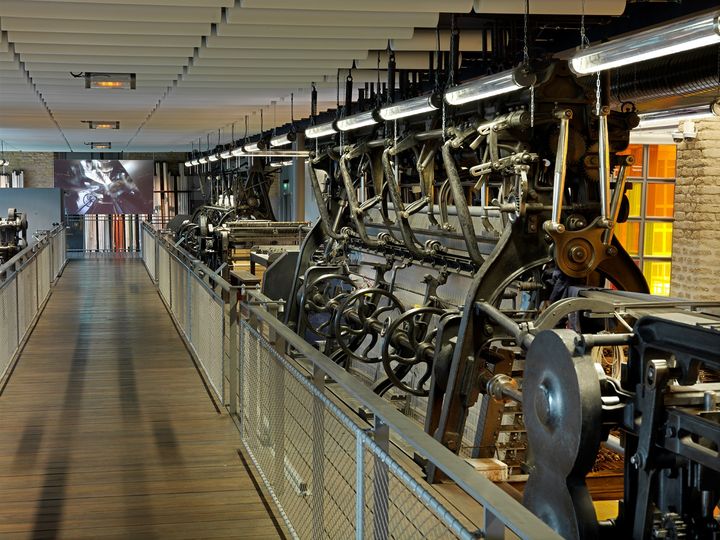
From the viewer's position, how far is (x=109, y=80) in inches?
365

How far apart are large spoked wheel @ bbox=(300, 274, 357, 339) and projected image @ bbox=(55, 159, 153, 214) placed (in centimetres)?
1729

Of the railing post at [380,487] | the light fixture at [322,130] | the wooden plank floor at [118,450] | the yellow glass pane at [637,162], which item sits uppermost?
the light fixture at [322,130]

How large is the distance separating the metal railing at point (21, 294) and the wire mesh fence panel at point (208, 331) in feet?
4.78

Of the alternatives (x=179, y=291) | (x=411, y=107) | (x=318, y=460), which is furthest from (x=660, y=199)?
(x=318, y=460)

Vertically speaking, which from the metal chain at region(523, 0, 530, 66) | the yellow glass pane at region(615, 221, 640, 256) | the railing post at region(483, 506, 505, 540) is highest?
the metal chain at region(523, 0, 530, 66)

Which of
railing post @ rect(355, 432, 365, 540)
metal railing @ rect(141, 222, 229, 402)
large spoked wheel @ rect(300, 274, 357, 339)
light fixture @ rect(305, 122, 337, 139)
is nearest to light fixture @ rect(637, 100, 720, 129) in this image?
light fixture @ rect(305, 122, 337, 139)

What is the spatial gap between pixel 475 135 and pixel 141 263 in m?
15.4

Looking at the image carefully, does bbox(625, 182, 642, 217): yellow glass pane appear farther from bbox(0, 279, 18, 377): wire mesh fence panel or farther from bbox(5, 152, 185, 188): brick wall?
bbox(5, 152, 185, 188): brick wall

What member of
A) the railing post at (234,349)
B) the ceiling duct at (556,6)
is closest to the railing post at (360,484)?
the railing post at (234,349)

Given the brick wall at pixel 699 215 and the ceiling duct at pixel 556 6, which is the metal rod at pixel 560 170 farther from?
the brick wall at pixel 699 215

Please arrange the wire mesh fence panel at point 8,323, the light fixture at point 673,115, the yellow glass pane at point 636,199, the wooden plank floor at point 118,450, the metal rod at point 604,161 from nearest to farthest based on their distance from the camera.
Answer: the wooden plank floor at point 118,450, the metal rod at point 604,161, the wire mesh fence panel at point 8,323, the light fixture at point 673,115, the yellow glass pane at point 636,199

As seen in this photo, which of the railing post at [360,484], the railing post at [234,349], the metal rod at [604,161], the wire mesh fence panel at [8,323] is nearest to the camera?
the railing post at [360,484]

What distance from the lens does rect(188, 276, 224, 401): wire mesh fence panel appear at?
6793 mm

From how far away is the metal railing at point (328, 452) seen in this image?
6.93 feet
